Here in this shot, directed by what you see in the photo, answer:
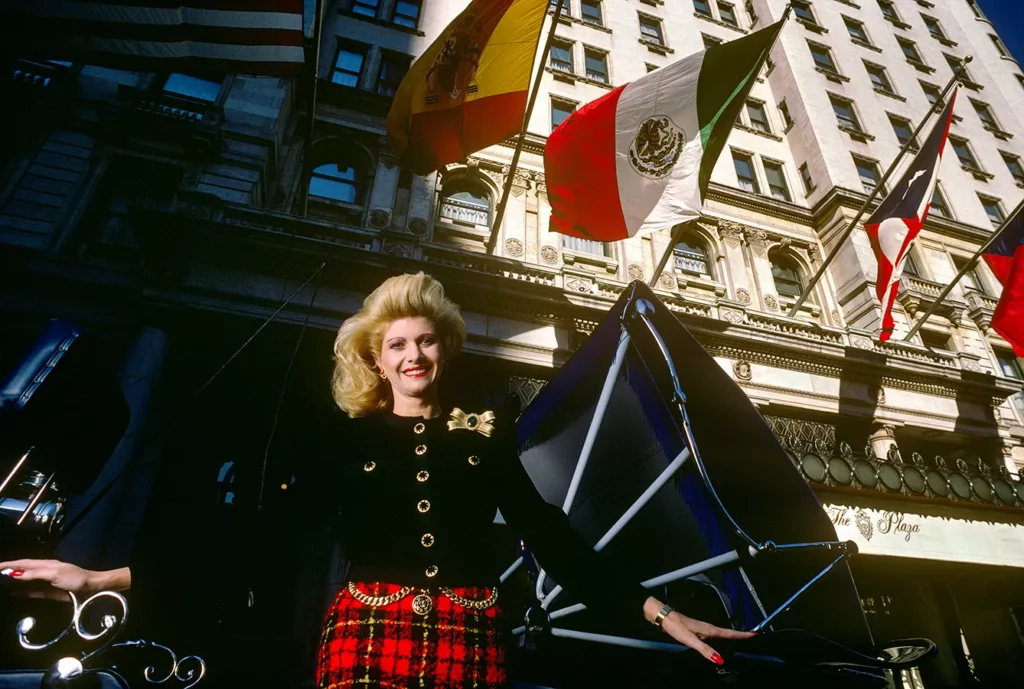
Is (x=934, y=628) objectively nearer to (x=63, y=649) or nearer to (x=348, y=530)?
(x=348, y=530)

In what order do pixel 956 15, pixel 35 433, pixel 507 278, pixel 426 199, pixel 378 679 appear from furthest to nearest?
1. pixel 956 15
2. pixel 426 199
3. pixel 507 278
4. pixel 35 433
5. pixel 378 679

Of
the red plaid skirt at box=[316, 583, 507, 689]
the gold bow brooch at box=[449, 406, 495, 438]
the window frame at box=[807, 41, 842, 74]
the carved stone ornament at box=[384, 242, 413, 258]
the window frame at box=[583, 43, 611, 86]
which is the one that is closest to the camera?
the red plaid skirt at box=[316, 583, 507, 689]

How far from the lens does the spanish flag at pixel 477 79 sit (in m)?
Answer: 7.30

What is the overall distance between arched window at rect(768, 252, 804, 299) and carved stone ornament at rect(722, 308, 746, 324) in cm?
561

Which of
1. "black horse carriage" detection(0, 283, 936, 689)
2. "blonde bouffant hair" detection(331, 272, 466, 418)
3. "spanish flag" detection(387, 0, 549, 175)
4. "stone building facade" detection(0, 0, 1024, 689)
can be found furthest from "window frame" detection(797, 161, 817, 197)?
"blonde bouffant hair" detection(331, 272, 466, 418)

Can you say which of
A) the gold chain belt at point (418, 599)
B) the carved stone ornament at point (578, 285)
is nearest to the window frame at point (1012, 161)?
the carved stone ornament at point (578, 285)

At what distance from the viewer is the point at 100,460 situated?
2.21m

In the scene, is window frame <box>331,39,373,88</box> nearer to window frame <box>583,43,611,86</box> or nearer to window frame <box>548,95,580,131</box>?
window frame <box>548,95,580,131</box>

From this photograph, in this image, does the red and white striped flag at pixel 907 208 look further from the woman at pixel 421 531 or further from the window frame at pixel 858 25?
the window frame at pixel 858 25

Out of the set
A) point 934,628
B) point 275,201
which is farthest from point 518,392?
point 934,628

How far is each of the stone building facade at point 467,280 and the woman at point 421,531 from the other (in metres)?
0.51

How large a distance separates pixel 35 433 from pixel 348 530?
1.38 meters

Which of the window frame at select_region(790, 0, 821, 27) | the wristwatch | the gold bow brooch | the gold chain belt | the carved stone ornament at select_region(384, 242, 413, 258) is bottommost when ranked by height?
the wristwatch

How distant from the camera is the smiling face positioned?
239cm
